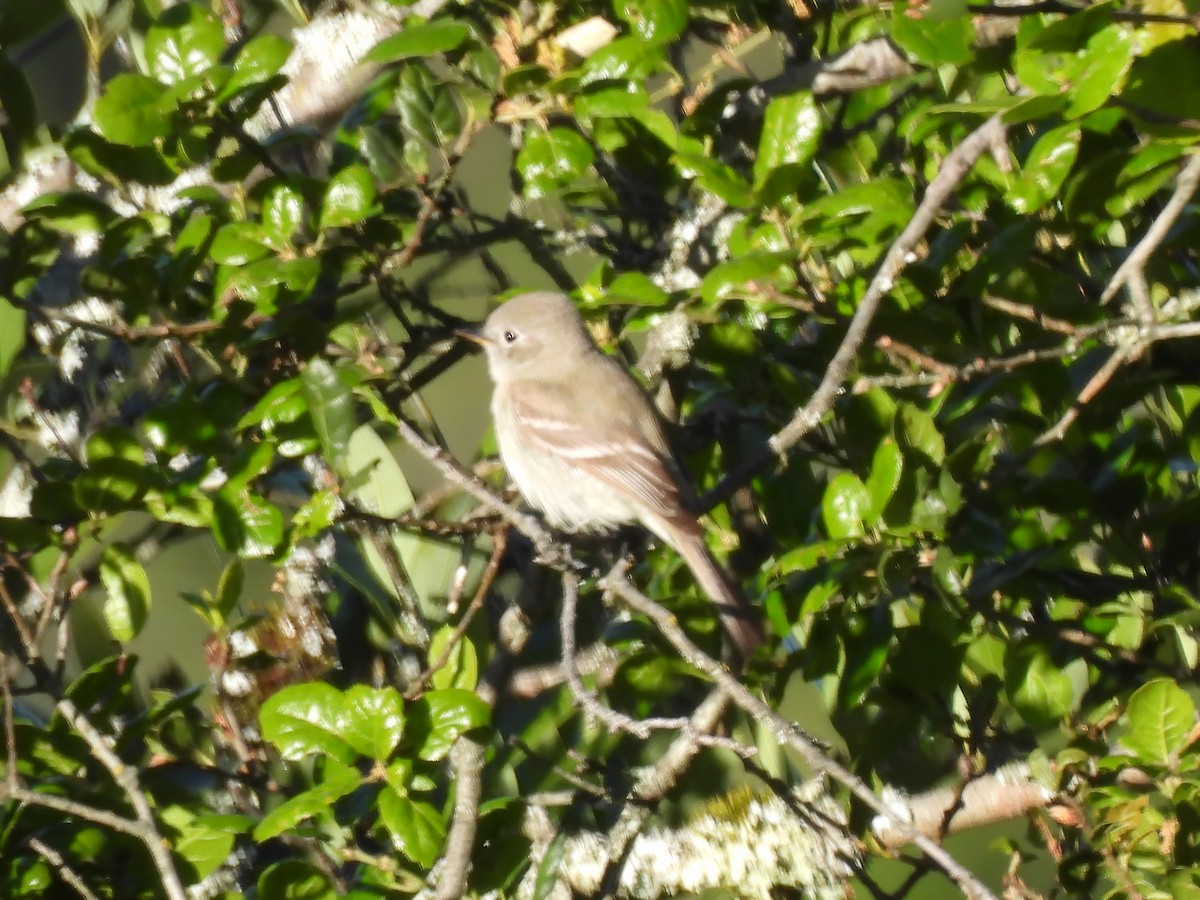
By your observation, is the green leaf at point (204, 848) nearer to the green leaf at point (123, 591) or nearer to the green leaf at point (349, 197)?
the green leaf at point (123, 591)

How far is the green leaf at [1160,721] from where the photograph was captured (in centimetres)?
254

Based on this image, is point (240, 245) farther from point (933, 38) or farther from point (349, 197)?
point (933, 38)

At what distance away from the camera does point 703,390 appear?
10.2 feet

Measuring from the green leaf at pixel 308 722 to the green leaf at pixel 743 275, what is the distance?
105cm

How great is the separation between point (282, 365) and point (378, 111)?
59 centimetres

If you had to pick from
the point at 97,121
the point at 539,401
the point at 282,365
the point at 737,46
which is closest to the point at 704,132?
the point at 737,46

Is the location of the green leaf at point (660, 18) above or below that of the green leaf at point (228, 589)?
above

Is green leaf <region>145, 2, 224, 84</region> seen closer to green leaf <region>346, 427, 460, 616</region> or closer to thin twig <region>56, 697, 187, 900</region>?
green leaf <region>346, 427, 460, 616</region>

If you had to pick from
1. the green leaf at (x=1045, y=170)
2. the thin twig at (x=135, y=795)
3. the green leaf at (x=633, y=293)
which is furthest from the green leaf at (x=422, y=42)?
the thin twig at (x=135, y=795)

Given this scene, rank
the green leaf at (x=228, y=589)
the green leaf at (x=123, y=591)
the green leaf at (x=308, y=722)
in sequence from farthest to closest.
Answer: the green leaf at (x=228, y=589)
the green leaf at (x=123, y=591)
the green leaf at (x=308, y=722)

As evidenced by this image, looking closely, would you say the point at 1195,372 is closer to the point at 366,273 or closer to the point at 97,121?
the point at 366,273

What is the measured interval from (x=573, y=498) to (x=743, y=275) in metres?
2.25

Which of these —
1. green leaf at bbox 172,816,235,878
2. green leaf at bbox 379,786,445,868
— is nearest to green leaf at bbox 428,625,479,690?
green leaf at bbox 379,786,445,868

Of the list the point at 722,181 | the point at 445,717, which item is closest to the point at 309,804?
the point at 445,717
